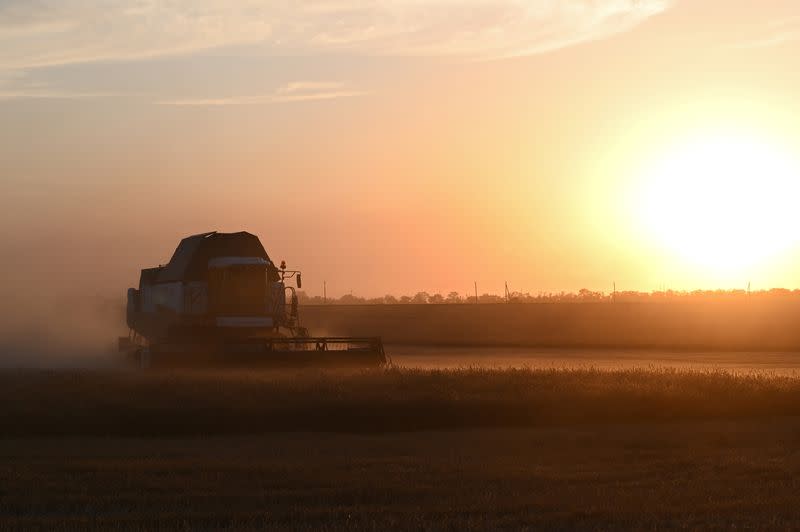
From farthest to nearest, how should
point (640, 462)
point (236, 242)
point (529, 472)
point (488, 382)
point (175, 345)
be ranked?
point (236, 242), point (175, 345), point (488, 382), point (640, 462), point (529, 472)

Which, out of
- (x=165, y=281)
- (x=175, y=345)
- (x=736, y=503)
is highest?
(x=165, y=281)

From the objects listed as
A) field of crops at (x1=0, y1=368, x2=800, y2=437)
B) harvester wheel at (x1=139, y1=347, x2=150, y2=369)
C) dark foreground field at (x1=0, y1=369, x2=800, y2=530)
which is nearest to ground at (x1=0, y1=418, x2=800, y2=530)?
dark foreground field at (x1=0, y1=369, x2=800, y2=530)

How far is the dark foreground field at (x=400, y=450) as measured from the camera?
44.7 feet

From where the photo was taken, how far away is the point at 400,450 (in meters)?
19.8

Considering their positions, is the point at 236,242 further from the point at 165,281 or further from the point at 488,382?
the point at 488,382

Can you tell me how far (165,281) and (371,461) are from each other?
85.0 ft

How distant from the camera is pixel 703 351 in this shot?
5466cm

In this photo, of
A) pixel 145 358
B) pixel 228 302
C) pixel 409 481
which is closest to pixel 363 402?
pixel 409 481

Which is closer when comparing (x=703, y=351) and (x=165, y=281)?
(x=165, y=281)

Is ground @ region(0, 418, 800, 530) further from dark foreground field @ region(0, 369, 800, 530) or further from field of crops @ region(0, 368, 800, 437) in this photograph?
field of crops @ region(0, 368, 800, 437)

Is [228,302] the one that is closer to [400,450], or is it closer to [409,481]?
[400,450]

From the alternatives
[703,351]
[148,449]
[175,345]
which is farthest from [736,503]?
[703,351]

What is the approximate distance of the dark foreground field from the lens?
13.6 m

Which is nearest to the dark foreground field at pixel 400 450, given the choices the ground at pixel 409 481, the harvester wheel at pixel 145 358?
the ground at pixel 409 481
